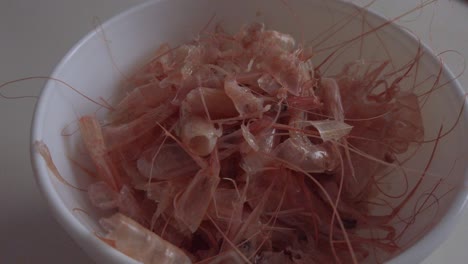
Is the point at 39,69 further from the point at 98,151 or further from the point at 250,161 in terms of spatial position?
the point at 250,161

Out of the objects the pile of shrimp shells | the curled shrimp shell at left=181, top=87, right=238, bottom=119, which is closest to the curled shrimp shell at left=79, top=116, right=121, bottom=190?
the pile of shrimp shells

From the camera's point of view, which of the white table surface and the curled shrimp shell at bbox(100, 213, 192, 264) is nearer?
the curled shrimp shell at bbox(100, 213, 192, 264)

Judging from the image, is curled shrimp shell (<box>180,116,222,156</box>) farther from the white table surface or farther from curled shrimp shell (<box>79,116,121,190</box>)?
the white table surface

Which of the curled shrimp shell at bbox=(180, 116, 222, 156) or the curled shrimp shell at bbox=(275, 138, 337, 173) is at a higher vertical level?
the curled shrimp shell at bbox=(275, 138, 337, 173)

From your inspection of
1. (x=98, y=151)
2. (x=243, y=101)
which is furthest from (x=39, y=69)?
(x=243, y=101)

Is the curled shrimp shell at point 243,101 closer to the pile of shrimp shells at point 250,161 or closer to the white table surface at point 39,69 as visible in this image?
the pile of shrimp shells at point 250,161

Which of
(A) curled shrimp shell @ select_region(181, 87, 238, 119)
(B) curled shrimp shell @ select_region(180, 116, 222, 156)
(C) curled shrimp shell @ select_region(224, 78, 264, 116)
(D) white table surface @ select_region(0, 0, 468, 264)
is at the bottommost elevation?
(D) white table surface @ select_region(0, 0, 468, 264)

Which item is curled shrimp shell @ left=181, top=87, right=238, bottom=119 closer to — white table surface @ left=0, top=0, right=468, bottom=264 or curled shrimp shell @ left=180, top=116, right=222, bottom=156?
curled shrimp shell @ left=180, top=116, right=222, bottom=156
